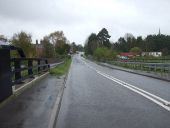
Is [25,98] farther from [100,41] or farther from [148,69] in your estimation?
[100,41]

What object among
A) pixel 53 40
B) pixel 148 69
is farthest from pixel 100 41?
pixel 148 69

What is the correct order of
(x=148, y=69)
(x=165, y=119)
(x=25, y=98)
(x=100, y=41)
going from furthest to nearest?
1. (x=100, y=41)
2. (x=148, y=69)
3. (x=25, y=98)
4. (x=165, y=119)

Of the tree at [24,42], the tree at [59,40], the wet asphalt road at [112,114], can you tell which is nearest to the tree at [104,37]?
the tree at [59,40]

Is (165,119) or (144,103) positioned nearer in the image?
(165,119)

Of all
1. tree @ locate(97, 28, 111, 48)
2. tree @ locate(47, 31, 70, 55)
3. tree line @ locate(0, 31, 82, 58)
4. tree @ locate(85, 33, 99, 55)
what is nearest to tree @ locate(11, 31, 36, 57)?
tree line @ locate(0, 31, 82, 58)

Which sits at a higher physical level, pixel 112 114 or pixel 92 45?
pixel 92 45

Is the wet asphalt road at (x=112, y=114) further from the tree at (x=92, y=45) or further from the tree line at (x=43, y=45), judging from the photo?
the tree at (x=92, y=45)

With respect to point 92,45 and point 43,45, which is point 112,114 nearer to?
point 43,45

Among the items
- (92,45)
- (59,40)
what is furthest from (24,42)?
(92,45)

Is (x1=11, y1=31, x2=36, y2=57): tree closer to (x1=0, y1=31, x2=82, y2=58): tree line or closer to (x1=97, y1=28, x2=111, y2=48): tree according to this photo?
(x1=0, y1=31, x2=82, y2=58): tree line

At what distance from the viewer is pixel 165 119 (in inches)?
348


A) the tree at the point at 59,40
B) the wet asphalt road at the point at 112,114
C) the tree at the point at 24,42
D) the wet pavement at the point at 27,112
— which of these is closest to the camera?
the wet pavement at the point at 27,112

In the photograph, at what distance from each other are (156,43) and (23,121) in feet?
540

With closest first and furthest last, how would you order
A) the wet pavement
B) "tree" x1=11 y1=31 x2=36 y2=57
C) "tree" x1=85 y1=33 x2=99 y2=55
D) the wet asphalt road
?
the wet pavement, the wet asphalt road, "tree" x1=11 y1=31 x2=36 y2=57, "tree" x1=85 y1=33 x2=99 y2=55
